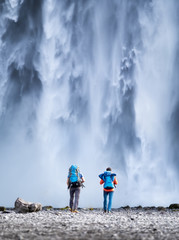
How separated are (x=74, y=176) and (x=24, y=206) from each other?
5.02 m

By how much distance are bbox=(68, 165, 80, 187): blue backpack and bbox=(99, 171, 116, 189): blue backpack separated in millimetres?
1853

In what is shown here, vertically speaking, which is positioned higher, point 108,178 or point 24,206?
point 108,178

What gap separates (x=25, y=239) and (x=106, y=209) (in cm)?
1373

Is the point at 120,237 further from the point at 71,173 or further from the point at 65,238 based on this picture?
the point at 71,173

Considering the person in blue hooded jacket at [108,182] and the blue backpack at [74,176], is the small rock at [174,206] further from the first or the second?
the blue backpack at [74,176]

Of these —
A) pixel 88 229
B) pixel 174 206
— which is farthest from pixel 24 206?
pixel 174 206

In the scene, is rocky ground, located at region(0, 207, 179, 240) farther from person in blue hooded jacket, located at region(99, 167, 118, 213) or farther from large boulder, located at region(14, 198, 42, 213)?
large boulder, located at region(14, 198, 42, 213)

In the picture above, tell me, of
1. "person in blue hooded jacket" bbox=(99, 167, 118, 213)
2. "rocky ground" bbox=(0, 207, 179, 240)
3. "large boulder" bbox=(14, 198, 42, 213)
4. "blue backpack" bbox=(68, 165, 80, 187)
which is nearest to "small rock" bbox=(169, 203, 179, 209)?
"person in blue hooded jacket" bbox=(99, 167, 118, 213)

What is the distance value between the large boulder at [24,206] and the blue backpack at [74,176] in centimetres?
417

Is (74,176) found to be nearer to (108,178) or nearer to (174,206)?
(108,178)

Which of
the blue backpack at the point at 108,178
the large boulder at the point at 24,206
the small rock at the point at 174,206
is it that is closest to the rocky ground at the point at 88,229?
the blue backpack at the point at 108,178

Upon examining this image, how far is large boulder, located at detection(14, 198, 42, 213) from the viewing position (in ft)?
72.2

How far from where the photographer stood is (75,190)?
2138 centimetres

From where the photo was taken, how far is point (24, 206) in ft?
72.5
